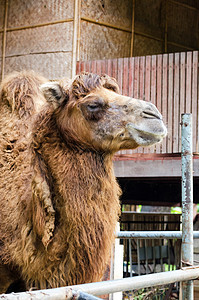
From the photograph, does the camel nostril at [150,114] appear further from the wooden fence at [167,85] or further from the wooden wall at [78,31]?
the wooden wall at [78,31]

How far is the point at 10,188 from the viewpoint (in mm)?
3453

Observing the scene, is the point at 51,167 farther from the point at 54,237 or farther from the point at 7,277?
the point at 7,277

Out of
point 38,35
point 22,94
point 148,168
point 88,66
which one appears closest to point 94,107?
point 22,94

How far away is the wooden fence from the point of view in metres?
7.41

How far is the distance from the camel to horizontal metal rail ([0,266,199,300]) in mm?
740

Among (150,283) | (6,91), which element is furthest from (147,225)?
(150,283)

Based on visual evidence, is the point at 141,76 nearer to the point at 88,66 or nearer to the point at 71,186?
the point at 88,66

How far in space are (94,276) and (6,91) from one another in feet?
6.49

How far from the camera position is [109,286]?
1979 millimetres

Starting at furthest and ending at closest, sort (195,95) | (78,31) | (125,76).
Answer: (78,31)
(125,76)
(195,95)

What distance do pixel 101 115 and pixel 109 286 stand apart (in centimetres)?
139

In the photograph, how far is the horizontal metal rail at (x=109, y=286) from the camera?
1710 millimetres

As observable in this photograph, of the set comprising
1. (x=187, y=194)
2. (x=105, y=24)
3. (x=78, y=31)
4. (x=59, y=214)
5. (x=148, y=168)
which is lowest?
(x=59, y=214)

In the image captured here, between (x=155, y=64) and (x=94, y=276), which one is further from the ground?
(x=155, y=64)
